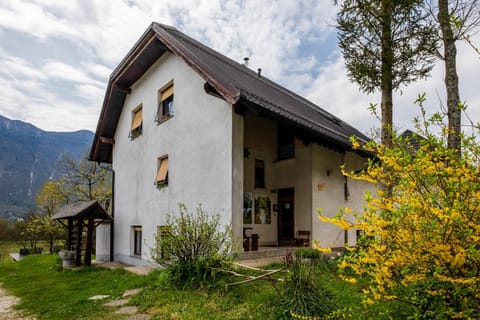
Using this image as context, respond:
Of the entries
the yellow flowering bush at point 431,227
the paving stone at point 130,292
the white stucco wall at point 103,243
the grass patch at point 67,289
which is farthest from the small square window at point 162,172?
the yellow flowering bush at point 431,227

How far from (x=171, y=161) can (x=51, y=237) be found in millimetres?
21893

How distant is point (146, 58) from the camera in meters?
12.5

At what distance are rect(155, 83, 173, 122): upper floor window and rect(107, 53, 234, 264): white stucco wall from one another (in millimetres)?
219

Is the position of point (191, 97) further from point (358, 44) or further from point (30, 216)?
point (30, 216)

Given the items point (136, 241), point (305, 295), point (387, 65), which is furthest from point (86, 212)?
point (387, 65)

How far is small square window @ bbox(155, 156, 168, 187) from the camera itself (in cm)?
1117

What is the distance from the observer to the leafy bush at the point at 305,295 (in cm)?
424

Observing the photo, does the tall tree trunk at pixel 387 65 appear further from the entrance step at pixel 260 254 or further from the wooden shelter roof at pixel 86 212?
the wooden shelter roof at pixel 86 212

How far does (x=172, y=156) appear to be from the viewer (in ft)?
35.7

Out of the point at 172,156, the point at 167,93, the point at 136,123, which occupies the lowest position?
the point at 172,156

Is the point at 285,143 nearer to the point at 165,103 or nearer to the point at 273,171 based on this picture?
the point at 273,171

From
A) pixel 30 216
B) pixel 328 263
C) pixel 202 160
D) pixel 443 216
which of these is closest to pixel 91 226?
pixel 202 160

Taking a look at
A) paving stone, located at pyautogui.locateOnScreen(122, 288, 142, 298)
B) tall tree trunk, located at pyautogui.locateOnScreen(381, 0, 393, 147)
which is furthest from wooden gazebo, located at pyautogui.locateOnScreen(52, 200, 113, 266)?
tall tree trunk, located at pyautogui.locateOnScreen(381, 0, 393, 147)

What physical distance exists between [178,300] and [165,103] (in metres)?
8.15
